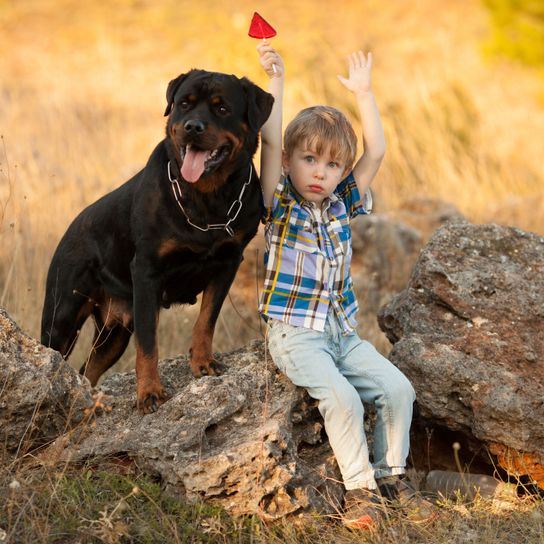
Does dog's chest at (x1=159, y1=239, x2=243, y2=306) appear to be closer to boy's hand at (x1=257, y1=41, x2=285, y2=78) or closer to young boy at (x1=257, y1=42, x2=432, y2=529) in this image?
young boy at (x1=257, y1=42, x2=432, y2=529)

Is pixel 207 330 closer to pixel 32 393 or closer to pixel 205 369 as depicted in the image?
pixel 205 369

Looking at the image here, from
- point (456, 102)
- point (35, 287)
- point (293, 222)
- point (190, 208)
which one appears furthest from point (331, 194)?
point (456, 102)

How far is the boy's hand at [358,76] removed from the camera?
3.78 metres

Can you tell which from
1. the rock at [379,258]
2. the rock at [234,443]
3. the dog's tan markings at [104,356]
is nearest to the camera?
the rock at [234,443]

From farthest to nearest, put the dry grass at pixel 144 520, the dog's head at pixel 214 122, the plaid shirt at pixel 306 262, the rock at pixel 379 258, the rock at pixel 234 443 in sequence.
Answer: the rock at pixel 379 258, the plaid shirt at pixel 306 262, the dog's head at pixel 214 122, the rock at pixel 234 443, the dry grass at pixel 144 520

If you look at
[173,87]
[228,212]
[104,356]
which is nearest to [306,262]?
[228,212]

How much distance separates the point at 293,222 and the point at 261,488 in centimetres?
117

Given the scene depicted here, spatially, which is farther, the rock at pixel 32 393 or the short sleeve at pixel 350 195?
the short sleeve at pixel 350 195

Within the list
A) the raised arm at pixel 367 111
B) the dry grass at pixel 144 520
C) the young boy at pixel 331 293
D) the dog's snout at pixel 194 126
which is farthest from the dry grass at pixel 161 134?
the raised arm at pixel 367 111

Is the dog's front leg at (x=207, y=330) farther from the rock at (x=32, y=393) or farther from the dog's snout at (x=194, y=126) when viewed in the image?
the dog's snout at (x=194, y=126)

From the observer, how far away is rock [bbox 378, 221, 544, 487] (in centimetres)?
361

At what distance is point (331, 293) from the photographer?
3.66 m

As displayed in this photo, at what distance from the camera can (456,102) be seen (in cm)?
1091

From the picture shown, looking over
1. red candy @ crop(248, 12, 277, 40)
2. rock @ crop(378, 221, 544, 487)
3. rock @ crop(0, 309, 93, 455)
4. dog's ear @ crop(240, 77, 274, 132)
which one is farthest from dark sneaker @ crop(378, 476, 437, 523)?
red candy @ crop(248, 12, 277, 40)
